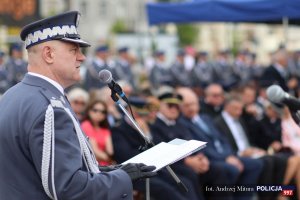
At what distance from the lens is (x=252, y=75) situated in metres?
20.7

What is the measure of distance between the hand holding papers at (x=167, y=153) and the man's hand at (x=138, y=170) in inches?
2.0

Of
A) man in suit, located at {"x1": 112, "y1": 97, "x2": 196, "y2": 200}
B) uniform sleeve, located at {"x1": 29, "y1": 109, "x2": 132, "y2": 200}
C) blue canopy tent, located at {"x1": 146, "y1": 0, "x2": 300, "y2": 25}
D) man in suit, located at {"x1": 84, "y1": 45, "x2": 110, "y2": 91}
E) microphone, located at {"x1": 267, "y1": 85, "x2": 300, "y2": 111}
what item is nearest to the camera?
uniform sleeve, located at {"x1": 29, "y1": 109, "x2": 132, "y2": 200}

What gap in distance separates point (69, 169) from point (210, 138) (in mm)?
4927

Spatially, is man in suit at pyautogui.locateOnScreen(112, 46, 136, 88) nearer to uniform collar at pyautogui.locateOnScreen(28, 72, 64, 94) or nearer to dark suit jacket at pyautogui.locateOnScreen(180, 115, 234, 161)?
dark suit jacket at pyautogui.locateOnScreen(180, 115, 234, 161)

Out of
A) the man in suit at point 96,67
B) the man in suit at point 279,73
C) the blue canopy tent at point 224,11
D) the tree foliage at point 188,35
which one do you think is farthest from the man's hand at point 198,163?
the tree foliage at point 188,35

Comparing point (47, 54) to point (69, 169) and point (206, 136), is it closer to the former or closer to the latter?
point (69, 169)

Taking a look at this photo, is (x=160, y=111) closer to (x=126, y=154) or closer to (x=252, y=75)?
(x=126, y=154)

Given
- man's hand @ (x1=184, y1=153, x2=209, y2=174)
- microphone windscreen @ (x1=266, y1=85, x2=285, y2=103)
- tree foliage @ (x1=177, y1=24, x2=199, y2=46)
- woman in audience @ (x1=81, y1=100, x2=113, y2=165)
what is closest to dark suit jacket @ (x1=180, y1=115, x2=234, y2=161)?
man's hand @ (x1=184, y1=153, x2=209, y2=174)

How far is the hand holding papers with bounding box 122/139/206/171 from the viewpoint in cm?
326

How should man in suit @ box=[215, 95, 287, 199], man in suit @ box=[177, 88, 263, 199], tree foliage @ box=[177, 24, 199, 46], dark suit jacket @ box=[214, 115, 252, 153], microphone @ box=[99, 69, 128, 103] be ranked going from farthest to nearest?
tree foliage @ box=[177, 24, 199, 46]
dark suit jacket @ box=[214, 115, 252, 153]
man in suit @ box=[215, 95, 287, 199]
man in suit @ box=[177, 88, 263, 199]
microphone @ box=[99, 69, 128, 103]

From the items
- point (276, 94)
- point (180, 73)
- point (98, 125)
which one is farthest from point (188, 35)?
point (276, 94)

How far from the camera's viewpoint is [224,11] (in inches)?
387

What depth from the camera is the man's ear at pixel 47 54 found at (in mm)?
3129

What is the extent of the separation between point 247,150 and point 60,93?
5.43m
